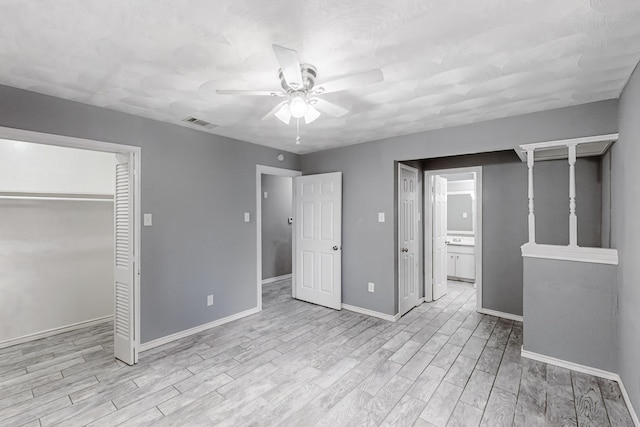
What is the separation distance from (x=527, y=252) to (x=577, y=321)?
→ 699 mm

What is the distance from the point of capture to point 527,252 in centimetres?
298

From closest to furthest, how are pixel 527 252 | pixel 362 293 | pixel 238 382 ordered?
pixel 238 382 → pixel 527 252 → pixel 362 293

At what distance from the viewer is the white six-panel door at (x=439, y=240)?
4906 millimetres

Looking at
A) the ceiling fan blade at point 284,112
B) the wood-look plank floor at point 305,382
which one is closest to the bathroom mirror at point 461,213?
the wood-look plank floor at point 305,382

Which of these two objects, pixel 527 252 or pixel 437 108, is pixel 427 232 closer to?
pixel 527 252

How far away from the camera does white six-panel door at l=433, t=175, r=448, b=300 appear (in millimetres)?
4906

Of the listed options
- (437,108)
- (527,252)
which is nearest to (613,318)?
(527,252)

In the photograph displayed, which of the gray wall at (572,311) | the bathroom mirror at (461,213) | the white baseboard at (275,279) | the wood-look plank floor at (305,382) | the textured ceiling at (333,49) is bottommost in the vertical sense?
the wood-look plank floor at (305,382)

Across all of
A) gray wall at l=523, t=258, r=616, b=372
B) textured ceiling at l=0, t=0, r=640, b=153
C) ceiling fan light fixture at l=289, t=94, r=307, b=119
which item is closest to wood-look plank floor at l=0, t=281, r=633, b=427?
gray wall at l=523, t=258, r=616, b=372

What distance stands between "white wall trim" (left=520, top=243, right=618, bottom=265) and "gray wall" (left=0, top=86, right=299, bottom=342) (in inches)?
129

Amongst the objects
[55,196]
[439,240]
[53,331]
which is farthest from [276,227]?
[53,331]

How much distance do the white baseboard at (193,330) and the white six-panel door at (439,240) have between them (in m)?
2.86

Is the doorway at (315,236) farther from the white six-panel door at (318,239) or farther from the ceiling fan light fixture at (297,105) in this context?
the ceiling fan light fixture at (297,105)

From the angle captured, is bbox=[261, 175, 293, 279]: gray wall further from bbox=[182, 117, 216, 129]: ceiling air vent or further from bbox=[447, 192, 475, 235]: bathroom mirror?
bbox=[447, 192, 475, 235]: bathroom mirror
